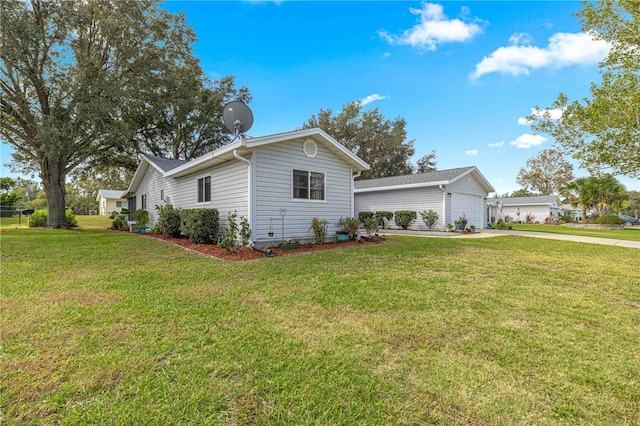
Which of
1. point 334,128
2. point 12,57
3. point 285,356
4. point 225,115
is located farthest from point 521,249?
point 334,128

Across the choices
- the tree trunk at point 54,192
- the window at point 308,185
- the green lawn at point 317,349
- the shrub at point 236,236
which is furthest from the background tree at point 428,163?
the tree trunk at point 54,192

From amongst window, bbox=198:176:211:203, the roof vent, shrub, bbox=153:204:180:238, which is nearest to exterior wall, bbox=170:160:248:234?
window, bbox=198:176:211:203

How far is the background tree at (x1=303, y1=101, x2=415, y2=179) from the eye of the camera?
3072cm

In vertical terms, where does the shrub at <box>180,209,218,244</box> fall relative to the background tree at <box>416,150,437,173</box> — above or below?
below

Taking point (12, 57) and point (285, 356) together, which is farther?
point (12, 57)

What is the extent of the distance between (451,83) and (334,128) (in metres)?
18.3

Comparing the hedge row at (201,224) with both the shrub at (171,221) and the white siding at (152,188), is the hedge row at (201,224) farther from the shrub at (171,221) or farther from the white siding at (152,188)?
the white siding at (152,188)

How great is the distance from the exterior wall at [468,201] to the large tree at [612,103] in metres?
5.57

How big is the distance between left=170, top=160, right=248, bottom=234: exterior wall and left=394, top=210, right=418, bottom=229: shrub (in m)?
10.1

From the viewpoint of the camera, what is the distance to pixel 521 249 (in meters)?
8.48

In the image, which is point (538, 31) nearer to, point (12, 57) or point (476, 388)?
point (476, 388)

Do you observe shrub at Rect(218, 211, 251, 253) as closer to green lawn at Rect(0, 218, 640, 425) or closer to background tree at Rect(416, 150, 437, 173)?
green lawn at Rect(0, 218, 640, 425)

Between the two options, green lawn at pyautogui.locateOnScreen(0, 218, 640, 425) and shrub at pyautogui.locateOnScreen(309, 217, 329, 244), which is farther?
shrub at pyautogui.locateOnScreen(309, 217, 329, 244)

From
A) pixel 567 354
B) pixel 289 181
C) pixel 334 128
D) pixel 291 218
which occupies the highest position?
pixel 334 128
